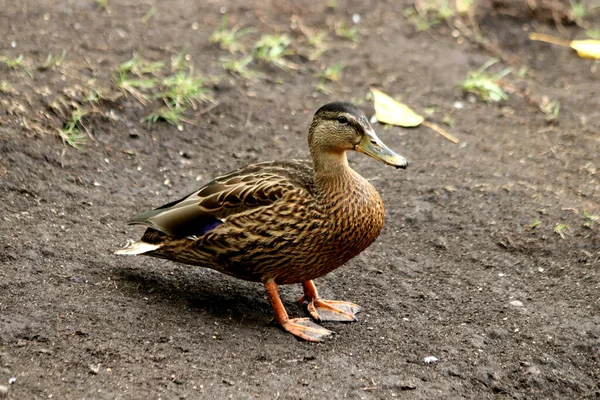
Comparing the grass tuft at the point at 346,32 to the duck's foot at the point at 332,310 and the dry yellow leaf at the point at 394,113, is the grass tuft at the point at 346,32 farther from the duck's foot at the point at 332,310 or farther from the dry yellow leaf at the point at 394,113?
the duck's foot at the point at 332,310

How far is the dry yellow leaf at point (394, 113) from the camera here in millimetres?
6465

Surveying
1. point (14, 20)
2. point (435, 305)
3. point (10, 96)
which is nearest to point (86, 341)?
point (435, 305)

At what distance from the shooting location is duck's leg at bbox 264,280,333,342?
13.5 feet

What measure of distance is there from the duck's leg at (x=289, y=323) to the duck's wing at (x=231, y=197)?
42 cm

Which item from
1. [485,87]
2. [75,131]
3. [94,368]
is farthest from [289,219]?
[485,87]

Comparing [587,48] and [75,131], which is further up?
[75,131]

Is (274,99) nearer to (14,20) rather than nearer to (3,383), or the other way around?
(14,20)

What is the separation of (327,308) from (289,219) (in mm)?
613

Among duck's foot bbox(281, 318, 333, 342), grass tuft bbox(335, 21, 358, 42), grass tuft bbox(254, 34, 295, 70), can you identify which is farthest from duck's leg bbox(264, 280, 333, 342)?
grass tuft bbox(335, 21, 358, 42)

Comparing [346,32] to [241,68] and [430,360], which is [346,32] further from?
[430,360]

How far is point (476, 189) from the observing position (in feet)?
18.4

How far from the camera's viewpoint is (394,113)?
6.55 meters

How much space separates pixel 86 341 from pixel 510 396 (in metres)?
1.98

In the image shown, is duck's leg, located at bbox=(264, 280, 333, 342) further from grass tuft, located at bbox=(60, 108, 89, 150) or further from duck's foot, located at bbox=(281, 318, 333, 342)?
grass tuft, located at bbox=(60, 108, 89, 150)
